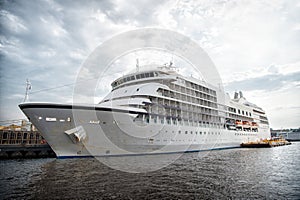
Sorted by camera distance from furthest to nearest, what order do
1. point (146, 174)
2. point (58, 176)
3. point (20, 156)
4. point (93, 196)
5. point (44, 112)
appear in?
point (20, 156)
point (44, 112)
point (146, 174)
point (58, 176)
point (93, 196)

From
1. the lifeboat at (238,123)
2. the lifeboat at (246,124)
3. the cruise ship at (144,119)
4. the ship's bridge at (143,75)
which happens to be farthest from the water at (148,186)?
the lifeboat at (246,124)

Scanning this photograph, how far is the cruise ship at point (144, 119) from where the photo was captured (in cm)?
1589

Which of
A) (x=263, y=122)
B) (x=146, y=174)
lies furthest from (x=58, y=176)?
(x=263, y=122)

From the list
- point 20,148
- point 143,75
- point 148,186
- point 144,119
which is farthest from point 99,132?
point 20,148

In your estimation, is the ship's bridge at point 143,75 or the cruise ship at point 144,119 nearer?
the cruise ship at point 144,119

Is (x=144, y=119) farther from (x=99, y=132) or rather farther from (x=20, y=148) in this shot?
(x=20, y=148)

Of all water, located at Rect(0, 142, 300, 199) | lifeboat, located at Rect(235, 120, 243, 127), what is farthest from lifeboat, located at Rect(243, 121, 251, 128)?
water, located at Rect(0, 142, 300, 199)

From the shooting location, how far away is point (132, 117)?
60.0ft

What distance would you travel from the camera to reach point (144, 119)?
64.4ft

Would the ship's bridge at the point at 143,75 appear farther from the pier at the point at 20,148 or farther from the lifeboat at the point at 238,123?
the lifeboat at the point at 238,123

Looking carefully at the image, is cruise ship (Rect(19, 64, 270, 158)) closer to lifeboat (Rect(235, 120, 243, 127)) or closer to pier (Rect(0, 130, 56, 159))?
lifeboat (Rect(235, 120, 243, 127))

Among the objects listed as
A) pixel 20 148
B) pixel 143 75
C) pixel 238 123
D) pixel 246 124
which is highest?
pixel 143 75

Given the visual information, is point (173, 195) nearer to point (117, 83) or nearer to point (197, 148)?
point (197, 148)

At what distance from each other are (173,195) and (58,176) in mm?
6718
